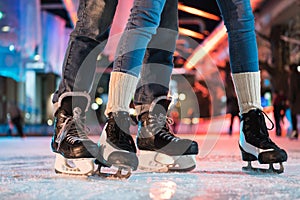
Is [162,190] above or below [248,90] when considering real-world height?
below

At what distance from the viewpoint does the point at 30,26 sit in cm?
696

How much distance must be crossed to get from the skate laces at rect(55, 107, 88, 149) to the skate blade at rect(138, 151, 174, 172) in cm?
Result: 21

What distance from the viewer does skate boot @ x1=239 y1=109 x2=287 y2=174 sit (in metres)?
1.20

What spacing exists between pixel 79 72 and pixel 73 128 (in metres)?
0.17

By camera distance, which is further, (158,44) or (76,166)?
(158,44)

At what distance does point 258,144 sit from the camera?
1240 mm

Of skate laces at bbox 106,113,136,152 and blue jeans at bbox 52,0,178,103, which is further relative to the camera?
blue jeans at bbox 52,0,178,103

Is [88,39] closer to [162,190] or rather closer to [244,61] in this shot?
[244,61]

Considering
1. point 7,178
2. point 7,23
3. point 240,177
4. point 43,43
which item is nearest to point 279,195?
point 240,177

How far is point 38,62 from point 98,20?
25.2 ft

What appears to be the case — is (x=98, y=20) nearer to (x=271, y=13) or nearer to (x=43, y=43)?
(x=43, y=43)

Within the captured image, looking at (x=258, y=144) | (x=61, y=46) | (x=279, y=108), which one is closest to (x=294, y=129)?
(x=279, y=108)

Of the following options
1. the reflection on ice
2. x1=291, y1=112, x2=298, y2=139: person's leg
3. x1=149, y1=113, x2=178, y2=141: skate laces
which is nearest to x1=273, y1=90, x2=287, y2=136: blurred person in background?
x1=291, y1=112, x2=298, y2=139: person's leg

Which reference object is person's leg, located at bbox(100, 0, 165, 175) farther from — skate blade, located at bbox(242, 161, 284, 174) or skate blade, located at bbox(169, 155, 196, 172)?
skate blade, located at bbox(242, 161, 284, 174)
